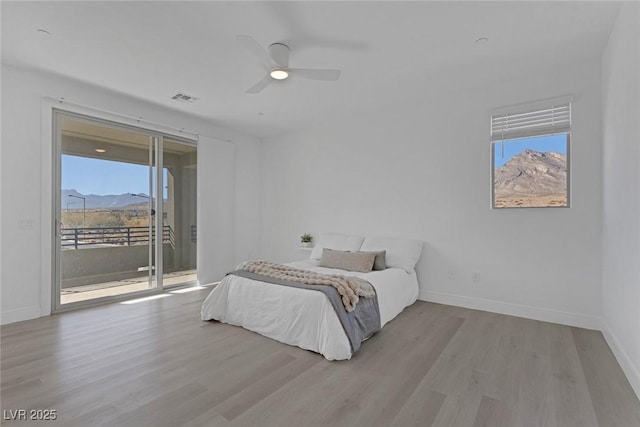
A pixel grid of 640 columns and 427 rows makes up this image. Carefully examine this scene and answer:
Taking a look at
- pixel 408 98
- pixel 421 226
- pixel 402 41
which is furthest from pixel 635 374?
pixel 408 98

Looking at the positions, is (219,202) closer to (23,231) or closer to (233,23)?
(23,231)

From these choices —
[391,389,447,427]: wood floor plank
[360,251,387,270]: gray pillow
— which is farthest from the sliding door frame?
[391,389,447,427]: wood floor plank

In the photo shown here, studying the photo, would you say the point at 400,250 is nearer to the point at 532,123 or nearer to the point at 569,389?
the point at 532,123

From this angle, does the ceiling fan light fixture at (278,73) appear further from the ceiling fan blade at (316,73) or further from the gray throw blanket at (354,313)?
the gray throw blanket at (354,313)

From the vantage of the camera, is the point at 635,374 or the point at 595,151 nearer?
the point at 635,374

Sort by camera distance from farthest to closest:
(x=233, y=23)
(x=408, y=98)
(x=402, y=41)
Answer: (x=408, y=98) → (x=402, y=41) → (x=233, y=23)

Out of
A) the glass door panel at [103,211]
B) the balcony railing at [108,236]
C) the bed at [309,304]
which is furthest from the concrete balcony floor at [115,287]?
the bed at [309,304]

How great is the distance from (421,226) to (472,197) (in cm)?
75

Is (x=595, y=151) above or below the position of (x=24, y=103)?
below

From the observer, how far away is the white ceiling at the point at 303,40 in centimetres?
236

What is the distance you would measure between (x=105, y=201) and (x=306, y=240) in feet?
9.82

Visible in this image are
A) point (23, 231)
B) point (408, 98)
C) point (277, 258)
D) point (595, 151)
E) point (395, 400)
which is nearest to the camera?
point (395, 400)

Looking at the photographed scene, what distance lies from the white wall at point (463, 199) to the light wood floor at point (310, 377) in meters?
0.55

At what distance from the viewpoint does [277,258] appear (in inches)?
232
